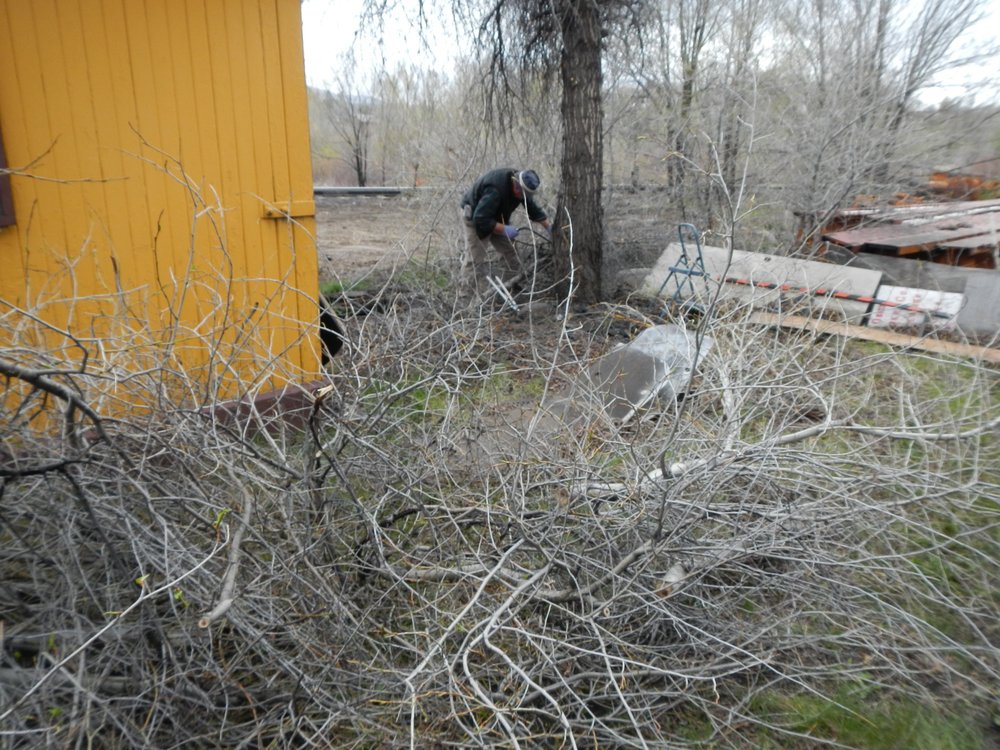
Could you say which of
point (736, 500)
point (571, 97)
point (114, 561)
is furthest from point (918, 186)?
point (114, 561)

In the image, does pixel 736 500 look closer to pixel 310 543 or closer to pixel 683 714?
pixel 683 714

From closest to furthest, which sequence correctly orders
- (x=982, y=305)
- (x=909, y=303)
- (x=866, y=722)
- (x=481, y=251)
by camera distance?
(x=866, y=722), (x=982, y=305), (x=909, y=303), (x=481, y=251)

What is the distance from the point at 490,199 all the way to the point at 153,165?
4.43 metres

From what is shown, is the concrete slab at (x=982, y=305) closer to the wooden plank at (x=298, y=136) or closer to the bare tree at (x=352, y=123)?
the wooden plank at (x=298, y=136)

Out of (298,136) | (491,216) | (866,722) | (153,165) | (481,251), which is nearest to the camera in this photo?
(866,722)

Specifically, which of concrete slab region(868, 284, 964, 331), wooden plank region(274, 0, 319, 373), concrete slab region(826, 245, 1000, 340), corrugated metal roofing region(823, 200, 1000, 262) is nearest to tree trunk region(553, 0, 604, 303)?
concrete slab region(826, 245, 1000, 340)

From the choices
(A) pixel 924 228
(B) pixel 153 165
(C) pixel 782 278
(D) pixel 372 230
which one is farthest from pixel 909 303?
(D) pixel 372 230

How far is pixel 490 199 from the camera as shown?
8.09 meters

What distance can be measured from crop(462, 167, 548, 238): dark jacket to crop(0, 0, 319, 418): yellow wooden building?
3402 millimetres

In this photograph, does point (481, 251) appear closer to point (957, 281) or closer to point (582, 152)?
point (582, 152)

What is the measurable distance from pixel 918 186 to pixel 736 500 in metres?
9.08

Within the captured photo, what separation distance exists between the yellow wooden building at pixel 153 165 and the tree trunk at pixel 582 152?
3766mm

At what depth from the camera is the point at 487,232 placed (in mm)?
8242

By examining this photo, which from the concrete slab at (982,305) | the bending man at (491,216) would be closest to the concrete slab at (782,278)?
the concrete slab at (982,305)
